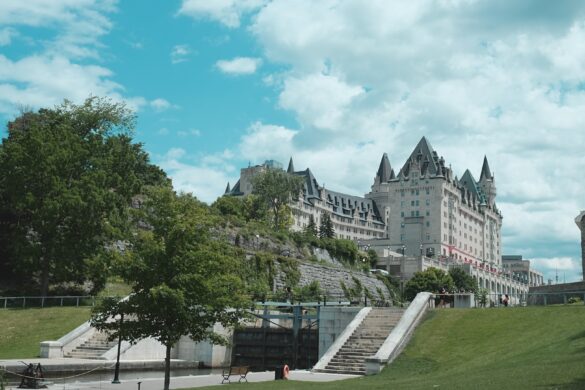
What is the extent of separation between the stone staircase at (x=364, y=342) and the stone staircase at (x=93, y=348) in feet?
43.8

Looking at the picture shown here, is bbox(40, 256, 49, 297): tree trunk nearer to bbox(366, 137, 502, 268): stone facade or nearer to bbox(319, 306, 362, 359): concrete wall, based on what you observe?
bbox(319, 306, 362, 359): concrete wall

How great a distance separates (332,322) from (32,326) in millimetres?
18119

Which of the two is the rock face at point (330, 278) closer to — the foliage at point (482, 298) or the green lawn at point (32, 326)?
the foliage at point (482, 298)

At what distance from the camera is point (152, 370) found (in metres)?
35.4

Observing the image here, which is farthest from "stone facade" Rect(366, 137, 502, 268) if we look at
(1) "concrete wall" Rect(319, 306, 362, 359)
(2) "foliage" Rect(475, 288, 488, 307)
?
(1) "concrete wall" Rect(319, 306, 362, 359)

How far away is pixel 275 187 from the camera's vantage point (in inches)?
4658

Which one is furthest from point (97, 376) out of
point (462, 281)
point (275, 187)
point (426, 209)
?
point (426, 209)

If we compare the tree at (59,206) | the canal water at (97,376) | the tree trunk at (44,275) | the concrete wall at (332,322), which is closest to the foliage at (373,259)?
the tree at (59,206)

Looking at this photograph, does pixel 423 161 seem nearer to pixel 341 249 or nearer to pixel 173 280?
pixel 341 249

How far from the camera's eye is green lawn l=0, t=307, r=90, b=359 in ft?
118

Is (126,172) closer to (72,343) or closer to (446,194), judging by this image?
(72,343)

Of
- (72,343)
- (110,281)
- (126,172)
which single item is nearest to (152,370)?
(72,343)

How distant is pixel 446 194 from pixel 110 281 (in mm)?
131328

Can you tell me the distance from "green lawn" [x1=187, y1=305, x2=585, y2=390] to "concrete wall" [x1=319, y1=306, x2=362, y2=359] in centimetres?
456
